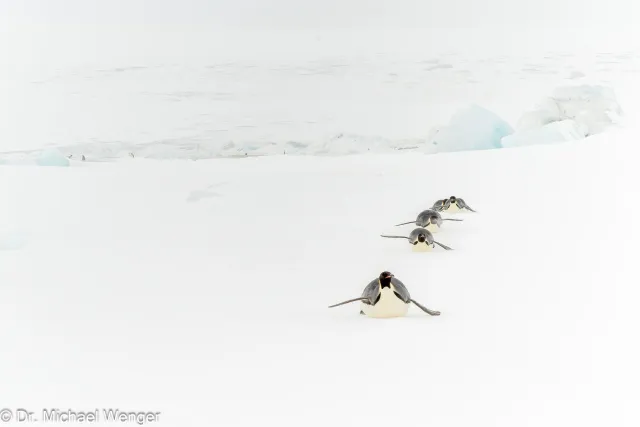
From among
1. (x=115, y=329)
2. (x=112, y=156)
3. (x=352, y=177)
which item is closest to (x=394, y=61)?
(x=352, y=177)

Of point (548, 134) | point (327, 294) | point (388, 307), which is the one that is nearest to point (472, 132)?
point (548, 134)

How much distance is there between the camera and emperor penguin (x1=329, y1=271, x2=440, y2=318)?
128 centimetres

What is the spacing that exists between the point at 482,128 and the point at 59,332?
9.63 feet

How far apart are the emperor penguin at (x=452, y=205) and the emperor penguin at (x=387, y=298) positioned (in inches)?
51.9

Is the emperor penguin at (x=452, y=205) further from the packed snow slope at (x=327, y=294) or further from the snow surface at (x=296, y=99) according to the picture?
the snow surface at (x=296, y=99)

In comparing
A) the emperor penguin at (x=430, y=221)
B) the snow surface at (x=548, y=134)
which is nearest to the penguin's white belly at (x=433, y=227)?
the emperor penguin at (x=430, y=221)

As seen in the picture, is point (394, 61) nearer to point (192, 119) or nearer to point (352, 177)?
point (352, 177)

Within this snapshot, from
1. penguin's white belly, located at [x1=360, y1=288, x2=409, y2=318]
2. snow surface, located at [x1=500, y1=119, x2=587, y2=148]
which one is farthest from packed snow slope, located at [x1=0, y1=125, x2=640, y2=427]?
snow surface, located at [x1=500, y1=119, x2=587, y2=148]

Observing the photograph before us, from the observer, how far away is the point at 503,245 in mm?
1967

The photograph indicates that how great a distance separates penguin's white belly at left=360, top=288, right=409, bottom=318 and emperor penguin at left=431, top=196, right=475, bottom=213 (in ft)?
4.34

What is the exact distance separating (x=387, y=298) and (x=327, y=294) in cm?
29

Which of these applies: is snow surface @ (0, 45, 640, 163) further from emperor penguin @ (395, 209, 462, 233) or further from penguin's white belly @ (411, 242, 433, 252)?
penguin's white belly @ (411, 242, 433, 252)

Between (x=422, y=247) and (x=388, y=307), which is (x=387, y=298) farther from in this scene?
(x=422, y=247)

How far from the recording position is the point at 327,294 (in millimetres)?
1557
